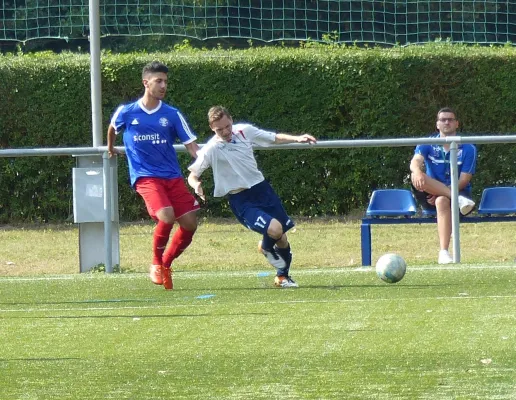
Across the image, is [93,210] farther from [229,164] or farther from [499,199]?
[499,199]

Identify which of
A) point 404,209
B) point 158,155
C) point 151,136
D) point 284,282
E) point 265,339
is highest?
point 151,136

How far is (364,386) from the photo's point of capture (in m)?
5.96

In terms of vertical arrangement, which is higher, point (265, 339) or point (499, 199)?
point (499, 199)

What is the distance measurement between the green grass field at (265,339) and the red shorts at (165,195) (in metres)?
0.67

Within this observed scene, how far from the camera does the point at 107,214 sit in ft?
39.3

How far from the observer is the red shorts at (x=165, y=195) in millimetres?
10414

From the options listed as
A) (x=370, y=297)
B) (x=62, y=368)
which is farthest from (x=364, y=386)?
(x=370, y=297)

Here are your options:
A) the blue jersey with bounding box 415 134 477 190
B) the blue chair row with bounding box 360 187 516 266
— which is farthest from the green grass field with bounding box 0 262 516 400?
the blue jersey with bounding box 415 134 477 190

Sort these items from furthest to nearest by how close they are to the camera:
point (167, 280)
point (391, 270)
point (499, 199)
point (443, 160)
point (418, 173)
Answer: point (499, 199) < point (443, 160) < point (418, 173) < point (167, 280) < point (391, 270)

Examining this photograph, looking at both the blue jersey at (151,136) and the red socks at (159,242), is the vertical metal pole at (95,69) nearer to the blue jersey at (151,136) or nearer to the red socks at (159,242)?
the blue jersey at (151,136)

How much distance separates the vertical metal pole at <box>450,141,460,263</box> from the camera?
11867 mm

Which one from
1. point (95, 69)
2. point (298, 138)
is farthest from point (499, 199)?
point (95, 69)

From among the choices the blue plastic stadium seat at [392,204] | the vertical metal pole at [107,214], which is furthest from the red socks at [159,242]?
the blue plastic stadium seat at [392,204]

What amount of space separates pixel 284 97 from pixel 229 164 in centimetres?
752
